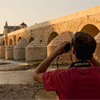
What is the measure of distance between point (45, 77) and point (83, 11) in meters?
11.8

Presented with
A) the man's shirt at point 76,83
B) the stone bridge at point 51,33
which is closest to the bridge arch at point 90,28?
the stone bridge at point 51,33

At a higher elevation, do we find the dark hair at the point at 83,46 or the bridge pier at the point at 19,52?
the dark hair at the point at 83,46

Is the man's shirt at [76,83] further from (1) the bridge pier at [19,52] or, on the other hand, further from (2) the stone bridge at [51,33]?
(1) the bridge pier at [19,52]

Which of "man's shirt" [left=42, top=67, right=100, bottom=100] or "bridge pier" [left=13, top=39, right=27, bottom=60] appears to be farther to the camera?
"bridge pier" [left=13, top=39, right=27, bottom=60]

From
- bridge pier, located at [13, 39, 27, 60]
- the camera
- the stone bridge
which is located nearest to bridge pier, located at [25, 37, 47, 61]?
the stone bridge

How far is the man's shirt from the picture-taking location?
3.78 feet

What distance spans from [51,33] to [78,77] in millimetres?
16818

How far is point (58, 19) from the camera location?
52.3 ft

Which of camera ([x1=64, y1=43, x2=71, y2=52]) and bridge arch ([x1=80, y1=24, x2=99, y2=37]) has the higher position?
bridge arch ([x1=80, y1=24, x2=99, y2=37])

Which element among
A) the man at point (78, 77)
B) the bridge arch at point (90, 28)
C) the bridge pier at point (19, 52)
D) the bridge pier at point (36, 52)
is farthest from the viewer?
the bridge pier at point (19, 52)

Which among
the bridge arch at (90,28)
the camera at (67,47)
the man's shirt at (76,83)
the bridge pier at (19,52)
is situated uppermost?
the bridge arch at (90,28)

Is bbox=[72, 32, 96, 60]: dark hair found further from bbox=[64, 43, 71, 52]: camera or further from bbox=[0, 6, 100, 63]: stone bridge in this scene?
bbox=[0, 6, 100, 63]: stone bridge

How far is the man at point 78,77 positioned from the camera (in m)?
1.15

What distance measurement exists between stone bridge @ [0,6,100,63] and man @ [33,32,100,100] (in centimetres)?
955
